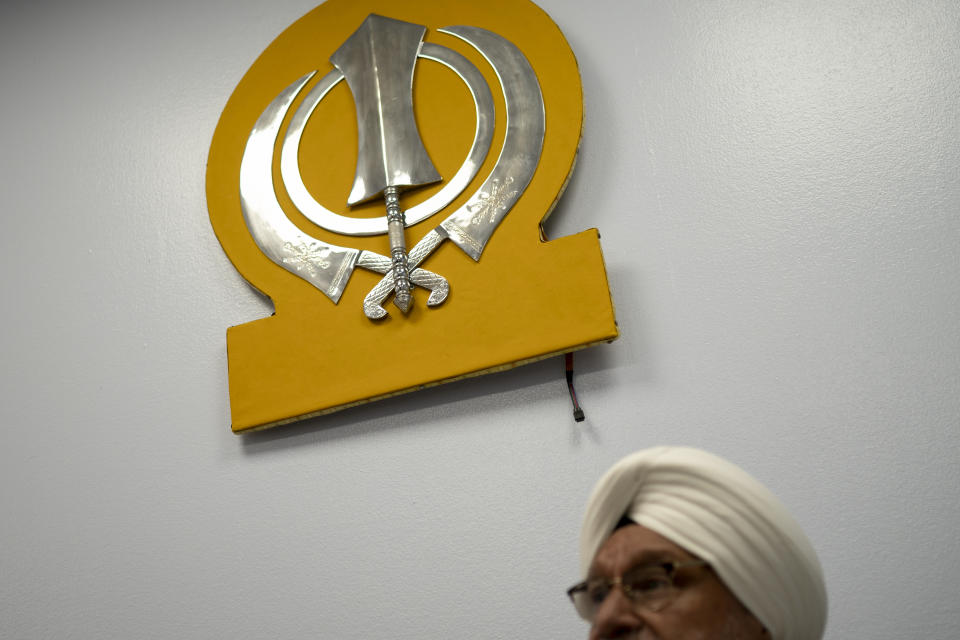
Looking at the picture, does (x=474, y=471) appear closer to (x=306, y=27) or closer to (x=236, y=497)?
(x=236, y=497)

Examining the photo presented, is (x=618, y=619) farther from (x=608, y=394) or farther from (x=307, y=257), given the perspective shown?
(x=307, y=257)

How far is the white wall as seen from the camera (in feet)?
4.33

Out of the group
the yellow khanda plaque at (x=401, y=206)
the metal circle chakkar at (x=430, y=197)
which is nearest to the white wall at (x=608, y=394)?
the yellow khanda plaque at (x=401, y=206)

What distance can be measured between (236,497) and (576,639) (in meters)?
0.68

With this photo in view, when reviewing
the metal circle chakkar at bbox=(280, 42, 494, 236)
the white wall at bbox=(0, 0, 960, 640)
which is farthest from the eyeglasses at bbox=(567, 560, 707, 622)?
the metal circle chakkar at bbox=(280, 42, 494, 236)

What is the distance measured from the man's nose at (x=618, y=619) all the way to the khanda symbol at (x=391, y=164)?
78cm

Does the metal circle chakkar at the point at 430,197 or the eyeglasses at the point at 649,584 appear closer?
the eyeglasses at the point at 649,584

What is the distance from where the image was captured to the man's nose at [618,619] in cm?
84

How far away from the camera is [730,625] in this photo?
841 mm

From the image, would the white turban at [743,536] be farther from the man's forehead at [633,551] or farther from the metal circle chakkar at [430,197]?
the metal circle chakkar at [430,197]

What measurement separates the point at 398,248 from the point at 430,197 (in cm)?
13

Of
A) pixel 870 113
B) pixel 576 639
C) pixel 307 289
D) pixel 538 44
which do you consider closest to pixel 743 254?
pixel 870 113

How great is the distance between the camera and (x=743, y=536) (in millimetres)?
853

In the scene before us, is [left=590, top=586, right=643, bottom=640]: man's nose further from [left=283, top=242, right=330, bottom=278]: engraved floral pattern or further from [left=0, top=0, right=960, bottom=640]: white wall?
[left=283, top=242, right=330, bottom=278]: engraved floral pattern
